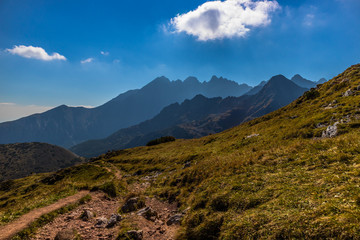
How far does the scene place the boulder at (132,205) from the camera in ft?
53.1

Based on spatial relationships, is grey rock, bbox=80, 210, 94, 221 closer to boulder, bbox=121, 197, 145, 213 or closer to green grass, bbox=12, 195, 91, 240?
green grass, bbox=12, 195, 91, 240

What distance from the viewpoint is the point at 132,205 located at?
649 inches

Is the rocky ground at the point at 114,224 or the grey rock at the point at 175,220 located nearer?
the rocky ground at the point at 114,224

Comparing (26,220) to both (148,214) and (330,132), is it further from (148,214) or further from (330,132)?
(330,132)

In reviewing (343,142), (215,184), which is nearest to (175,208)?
(215,184)

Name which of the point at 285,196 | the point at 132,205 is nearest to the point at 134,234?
the point at 132,205

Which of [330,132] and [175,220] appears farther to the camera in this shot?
[330,132]

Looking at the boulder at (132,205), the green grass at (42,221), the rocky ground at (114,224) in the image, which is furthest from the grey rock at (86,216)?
the boulder at (132,205)

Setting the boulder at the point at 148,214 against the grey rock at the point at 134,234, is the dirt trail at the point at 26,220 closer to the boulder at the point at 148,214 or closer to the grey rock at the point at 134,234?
the grey rock at the point at 134,234

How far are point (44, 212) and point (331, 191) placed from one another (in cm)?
2146

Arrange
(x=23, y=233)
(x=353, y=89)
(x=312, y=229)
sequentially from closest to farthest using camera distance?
1. (x=312, y=229)
2. (x=23, y=233)
3. (x=353, y=89)

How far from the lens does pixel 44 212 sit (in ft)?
47.5

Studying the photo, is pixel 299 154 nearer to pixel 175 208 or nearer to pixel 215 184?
pixel 215 184

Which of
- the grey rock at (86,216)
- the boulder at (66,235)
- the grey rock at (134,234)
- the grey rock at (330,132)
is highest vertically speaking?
the grey rock at (330,132)
